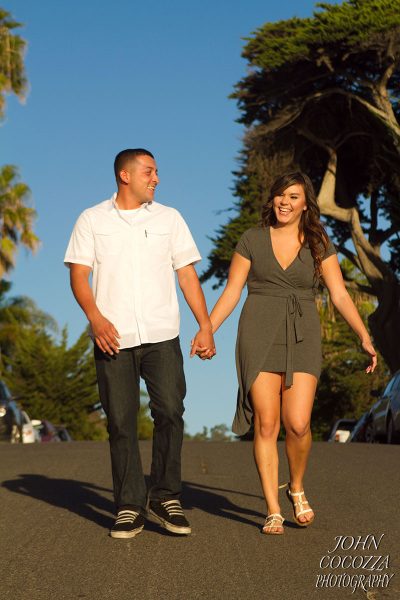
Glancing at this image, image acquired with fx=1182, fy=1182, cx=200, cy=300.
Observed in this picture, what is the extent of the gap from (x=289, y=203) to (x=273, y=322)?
0.73 metres

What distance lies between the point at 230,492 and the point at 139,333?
3115mm

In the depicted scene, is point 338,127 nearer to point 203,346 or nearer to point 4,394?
point 4,394

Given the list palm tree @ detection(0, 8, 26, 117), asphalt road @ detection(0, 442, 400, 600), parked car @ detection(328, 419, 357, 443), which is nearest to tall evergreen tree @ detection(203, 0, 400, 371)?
parked car @ detection(328, 419, 357, 443)

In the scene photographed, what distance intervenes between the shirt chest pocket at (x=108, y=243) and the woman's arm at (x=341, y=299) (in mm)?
1300

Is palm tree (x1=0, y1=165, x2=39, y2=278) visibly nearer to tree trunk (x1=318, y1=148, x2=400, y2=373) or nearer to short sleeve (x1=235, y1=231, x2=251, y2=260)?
tree trunk (x1=318, y1=148, x2=400, y2=373)

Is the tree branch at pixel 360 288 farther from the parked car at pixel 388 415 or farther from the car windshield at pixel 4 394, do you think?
the car windshield at pixel 4 394

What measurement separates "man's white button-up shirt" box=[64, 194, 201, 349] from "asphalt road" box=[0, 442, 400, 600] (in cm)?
121

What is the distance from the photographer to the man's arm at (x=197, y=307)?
6.65 meters

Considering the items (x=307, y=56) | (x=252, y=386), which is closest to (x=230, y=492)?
(x=252, y=386)

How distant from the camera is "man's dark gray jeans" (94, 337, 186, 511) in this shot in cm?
661

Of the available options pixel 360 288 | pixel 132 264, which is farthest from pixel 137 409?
pixel 360 288

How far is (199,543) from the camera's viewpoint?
21.1 feet

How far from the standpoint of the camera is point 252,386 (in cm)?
687

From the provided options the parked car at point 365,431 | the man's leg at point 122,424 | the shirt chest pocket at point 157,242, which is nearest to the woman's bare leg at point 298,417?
the man's leg at point 122,424
